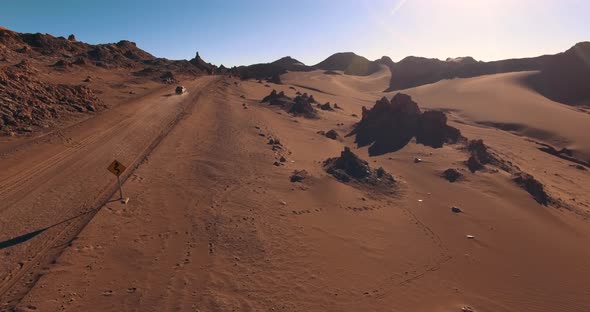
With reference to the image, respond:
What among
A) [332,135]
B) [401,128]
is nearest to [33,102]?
[332,135]

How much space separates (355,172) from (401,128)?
36.9 feet

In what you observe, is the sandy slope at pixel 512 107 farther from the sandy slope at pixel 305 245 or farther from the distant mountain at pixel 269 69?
the distant mountain at pixel 269 69

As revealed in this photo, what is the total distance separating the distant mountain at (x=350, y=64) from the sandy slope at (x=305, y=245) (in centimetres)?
10697

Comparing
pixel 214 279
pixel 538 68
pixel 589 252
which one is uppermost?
pixel 538 68

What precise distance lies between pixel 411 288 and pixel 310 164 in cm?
1125

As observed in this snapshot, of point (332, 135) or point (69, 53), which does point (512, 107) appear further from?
point (69, 53)

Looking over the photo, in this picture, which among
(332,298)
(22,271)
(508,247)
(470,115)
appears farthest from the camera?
(470,115)

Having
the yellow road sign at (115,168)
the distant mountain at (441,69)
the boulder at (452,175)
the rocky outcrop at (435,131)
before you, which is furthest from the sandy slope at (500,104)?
the yellow road sign at (115,168)

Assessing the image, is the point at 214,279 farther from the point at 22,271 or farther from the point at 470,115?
the point at 470,115

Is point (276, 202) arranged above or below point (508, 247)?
above

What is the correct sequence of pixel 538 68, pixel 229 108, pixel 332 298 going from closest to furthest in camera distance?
pixel 332 298 → pixel 229 108 → pixel 538 68

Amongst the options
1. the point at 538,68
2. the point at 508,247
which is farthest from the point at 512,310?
the point at 538,68

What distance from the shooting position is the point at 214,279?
32.8 ft

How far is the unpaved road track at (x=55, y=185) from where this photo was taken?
998 cm
